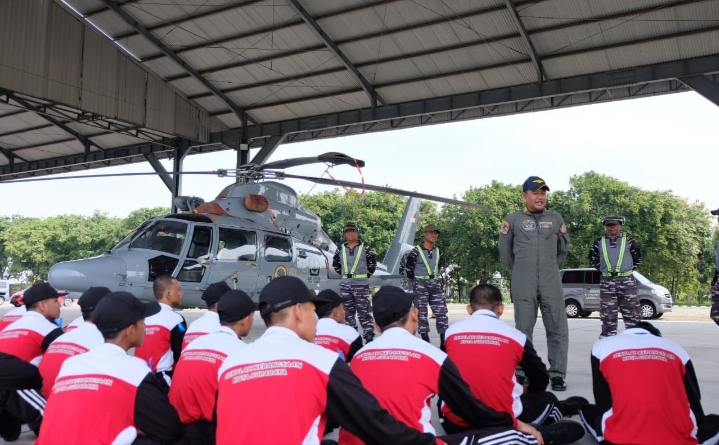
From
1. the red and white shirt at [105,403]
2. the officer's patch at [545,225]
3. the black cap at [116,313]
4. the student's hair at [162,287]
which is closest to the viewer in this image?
the red and white shirt at [105,403]

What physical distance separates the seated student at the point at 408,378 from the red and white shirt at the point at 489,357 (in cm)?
43

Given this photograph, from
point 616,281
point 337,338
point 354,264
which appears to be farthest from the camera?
point 354,264

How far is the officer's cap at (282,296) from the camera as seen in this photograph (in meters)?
2.66

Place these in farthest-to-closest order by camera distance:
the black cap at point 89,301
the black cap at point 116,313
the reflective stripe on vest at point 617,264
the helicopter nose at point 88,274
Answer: the helicopter nose at point 88,274
the reflective stripe on vest at point 617,264
the black cap at point 89,301
the black cap at point 116,313

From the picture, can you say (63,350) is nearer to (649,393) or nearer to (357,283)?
(649,393)

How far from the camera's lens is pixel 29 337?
479 centimetres

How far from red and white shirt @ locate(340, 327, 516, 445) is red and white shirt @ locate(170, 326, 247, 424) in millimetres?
1001

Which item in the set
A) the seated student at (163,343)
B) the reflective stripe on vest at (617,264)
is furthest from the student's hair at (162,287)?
the reflective stripe on vest at (617,264)

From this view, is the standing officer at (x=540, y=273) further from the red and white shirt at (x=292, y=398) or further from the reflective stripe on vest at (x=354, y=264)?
the red and white shirt at (x=292, y=398)

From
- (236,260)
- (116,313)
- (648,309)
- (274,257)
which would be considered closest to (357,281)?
(274,257)

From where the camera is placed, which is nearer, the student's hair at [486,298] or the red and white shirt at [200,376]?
the red and white shirt at [200,376]

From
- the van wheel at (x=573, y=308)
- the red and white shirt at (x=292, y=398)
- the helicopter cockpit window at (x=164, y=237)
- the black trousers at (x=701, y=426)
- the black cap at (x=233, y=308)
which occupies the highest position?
the helicopter cockpit window at (x=164, y=237)

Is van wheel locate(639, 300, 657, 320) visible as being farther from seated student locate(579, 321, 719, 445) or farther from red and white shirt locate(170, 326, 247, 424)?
red and white shirt locate(170, 326, 247, 424)

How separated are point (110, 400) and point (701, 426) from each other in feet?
11.5
